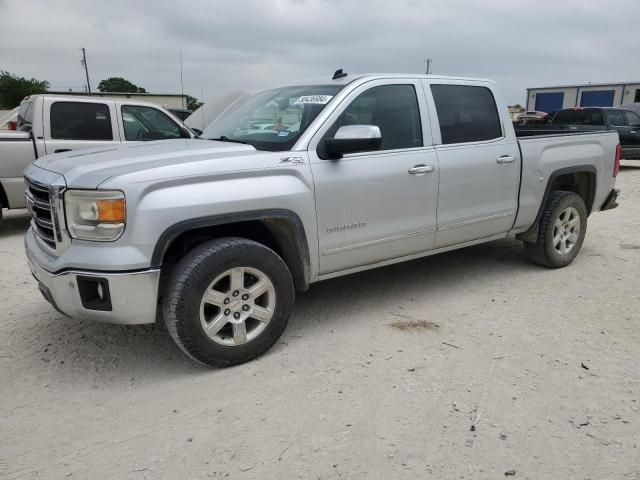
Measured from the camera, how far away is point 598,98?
3778cm

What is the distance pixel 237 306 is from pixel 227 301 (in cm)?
8

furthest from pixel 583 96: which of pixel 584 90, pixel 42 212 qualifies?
pixel 42 212

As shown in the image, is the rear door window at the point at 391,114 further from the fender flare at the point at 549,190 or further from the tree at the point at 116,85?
the tree at the point at 116,85

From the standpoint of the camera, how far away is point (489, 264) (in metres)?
5.43

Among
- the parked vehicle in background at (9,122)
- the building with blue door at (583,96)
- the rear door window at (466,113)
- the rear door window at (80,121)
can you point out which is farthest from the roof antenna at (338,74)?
the building with blue door at (583,96)

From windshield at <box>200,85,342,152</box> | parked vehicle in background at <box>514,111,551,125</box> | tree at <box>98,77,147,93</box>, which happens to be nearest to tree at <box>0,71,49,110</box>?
tree at <box>98,77,147,93</box>

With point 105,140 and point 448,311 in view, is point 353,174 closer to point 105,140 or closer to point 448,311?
point 448,311

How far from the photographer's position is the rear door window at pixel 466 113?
4.19 m

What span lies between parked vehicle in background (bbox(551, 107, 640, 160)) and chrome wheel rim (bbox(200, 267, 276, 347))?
477 inches

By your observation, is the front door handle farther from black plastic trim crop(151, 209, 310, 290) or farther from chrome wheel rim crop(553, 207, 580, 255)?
chrome wheel rim crop(553, 207, 580, 255)

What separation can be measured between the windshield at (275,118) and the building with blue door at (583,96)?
38494 millimetres

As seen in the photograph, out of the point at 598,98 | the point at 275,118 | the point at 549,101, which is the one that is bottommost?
the point at 275,118

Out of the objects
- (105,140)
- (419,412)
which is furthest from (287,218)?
(105,140)

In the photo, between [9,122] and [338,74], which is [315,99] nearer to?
[338,74]
